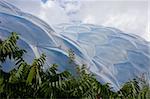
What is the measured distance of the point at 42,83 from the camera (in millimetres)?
4480

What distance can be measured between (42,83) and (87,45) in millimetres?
1424

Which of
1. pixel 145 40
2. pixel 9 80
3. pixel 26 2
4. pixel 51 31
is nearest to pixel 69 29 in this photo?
pixel 51 31

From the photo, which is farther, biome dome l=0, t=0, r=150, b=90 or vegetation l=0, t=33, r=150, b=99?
biome dome l=0, t=0, r=150, b=90

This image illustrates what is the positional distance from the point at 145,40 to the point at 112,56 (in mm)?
521

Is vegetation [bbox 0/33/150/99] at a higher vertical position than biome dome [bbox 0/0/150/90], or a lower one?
lower

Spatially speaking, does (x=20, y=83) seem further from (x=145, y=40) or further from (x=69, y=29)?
(x=145, y=40)

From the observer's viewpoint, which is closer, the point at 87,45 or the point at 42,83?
the point at 42,83

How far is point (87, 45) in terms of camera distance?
18.9ft

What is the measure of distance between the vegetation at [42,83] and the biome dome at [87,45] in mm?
582

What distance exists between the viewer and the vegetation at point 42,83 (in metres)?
4.42

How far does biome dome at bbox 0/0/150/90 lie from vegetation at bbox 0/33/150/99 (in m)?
0.58

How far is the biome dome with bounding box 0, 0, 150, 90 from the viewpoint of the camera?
18.1 feet

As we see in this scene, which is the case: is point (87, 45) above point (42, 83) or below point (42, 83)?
above

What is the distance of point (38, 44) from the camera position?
221 inches
